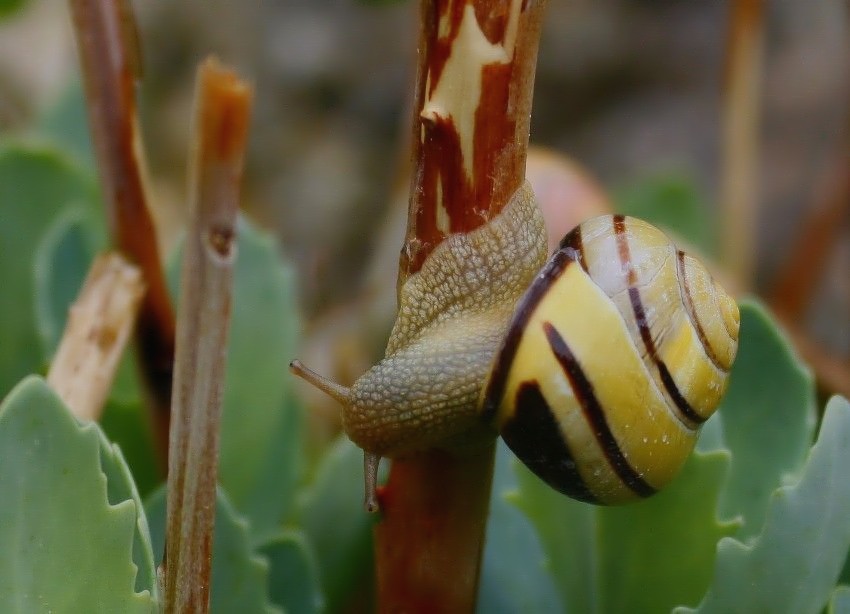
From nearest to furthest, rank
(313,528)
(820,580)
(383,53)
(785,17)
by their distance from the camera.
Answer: (820,580)
(313,528)
(785,17)
(383,53)

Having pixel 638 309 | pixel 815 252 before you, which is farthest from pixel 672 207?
pixel 638 309

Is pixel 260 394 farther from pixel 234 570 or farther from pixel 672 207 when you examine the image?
pixel 672 207

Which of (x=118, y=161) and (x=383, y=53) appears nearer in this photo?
(x=118, y=161)

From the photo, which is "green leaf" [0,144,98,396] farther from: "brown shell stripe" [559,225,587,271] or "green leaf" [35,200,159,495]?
"brown shell stripe" [559,225,587,271]

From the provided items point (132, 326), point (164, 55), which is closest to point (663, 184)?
point (132, 326)

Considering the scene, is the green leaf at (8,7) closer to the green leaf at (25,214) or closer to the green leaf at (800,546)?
the green leaf at (25,214)

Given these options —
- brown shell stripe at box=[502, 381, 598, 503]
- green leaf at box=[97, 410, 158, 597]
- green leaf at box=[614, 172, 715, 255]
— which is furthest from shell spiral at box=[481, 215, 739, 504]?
green leaf at box=[614, 172, 715, 255]

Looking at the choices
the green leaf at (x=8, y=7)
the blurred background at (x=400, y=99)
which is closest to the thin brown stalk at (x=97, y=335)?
the green leaf at (x=8, y=7)

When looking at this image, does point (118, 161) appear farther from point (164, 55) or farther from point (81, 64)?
point (164, 55)
